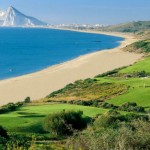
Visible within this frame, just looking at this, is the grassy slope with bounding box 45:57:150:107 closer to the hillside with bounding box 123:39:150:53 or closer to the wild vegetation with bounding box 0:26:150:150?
the wild vegetation with bounding box 0:26:150:150

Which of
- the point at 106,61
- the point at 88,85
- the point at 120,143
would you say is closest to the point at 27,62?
the point at 106,61

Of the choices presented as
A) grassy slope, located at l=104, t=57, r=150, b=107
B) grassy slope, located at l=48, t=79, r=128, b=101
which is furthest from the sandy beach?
grassy slope, located at l=104, t=57, r=150, b=107

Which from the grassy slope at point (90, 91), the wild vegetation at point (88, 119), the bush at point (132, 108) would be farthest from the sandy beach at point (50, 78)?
the bush at point (132, 108)

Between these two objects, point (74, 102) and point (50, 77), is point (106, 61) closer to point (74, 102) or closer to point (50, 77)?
point (50, 77)

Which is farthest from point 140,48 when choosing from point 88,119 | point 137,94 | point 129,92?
point 88,119

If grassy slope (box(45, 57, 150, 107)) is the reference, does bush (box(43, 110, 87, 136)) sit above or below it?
above

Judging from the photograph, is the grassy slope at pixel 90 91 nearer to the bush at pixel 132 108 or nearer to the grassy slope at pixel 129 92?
the grassy slope at pixel 129 92

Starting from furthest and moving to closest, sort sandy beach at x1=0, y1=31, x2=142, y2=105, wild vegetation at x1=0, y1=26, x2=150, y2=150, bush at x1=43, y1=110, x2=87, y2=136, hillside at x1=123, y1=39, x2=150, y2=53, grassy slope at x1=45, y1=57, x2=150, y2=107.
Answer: hillside at x1=123, y1=39, x2=150, y2=53
sandy beach at x1=0, y1=31, x2=142, y2=105
grassy slope at x1=45, y1=57, x2=150, y2=107
bush at x1=43, y1=110, x2=87, y2=136
wild vegetation at x1=0, y1=26, x2=150, y2=150
